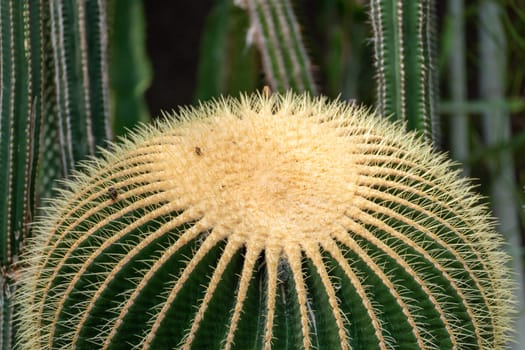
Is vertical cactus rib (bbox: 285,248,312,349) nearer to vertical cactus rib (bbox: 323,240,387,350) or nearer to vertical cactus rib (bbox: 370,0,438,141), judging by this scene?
vertical cactus rib (bbox: 323,240,387,350)

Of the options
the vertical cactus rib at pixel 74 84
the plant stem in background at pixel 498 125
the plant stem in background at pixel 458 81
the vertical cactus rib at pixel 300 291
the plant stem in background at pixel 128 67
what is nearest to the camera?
the vertical cactus rib at pixel 300 291

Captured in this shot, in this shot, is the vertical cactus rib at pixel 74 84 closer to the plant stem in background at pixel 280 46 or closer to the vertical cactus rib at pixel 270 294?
the plant stem in background at pixel 280 46

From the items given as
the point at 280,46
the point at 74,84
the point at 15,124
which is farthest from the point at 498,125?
the point at 15,124

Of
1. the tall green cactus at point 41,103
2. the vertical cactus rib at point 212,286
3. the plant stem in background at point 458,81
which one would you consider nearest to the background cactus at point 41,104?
the tall green cactus at point 41,103

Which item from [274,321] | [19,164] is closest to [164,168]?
[274,321]

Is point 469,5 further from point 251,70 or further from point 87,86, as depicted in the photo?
point 87,86

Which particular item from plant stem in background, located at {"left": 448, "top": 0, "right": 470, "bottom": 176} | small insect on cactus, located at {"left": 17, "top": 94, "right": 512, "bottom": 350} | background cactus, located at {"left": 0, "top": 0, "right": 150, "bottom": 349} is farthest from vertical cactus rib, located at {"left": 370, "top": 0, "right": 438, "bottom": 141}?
plant stem in background, located at {"left": 448, "top": 0, "right": 470, "bottom": 176}
